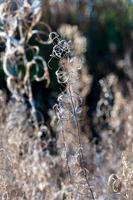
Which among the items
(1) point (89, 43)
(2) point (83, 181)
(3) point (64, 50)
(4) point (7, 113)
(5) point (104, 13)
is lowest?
(2) point (83, 181)

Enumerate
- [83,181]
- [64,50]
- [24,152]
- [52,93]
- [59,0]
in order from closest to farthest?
[64,50], [83,181], [24,152], [52,93], [59,0]

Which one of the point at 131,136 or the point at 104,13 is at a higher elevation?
the point at 104,13

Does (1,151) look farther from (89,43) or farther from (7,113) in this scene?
(89,43)

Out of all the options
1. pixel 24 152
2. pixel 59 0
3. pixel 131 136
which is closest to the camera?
pixel 24 152

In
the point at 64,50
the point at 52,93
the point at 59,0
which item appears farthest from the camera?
the point at 59,0

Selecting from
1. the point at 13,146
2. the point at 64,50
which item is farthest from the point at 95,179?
the point at 64,50

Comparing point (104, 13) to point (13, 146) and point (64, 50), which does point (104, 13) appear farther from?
point (64, 50)

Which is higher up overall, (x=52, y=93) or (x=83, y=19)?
(x=83, y=19)

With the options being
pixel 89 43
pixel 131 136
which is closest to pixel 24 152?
pixel 131 136

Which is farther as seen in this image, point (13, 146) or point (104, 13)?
point (104, 13)
